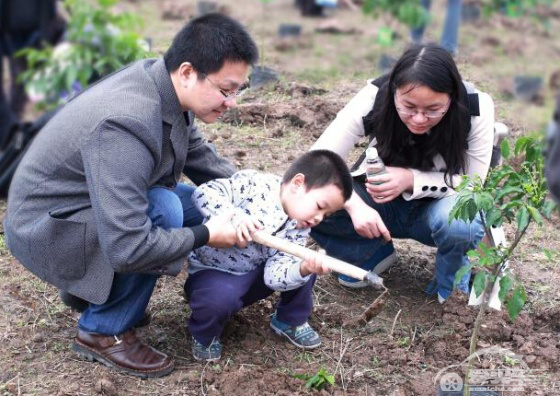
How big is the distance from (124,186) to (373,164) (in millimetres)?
1040

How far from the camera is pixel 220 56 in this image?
258 centimetres

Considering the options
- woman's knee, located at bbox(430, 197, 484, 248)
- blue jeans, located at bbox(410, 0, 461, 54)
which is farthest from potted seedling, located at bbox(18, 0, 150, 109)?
blue jeans, located at bbox(410, 0, 461, 54)

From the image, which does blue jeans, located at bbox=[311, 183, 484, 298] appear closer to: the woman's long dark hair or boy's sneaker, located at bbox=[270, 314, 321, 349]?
the woman's long dark hair

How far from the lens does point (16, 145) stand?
381 centimetres

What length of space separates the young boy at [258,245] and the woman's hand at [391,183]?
41 cm

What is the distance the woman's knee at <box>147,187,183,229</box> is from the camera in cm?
270

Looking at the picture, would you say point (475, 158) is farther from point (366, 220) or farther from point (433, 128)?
point (366, 220)

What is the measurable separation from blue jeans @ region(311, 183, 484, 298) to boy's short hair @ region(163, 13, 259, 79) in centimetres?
→ 94

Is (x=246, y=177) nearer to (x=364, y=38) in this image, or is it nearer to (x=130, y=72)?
(x=130, y=72)

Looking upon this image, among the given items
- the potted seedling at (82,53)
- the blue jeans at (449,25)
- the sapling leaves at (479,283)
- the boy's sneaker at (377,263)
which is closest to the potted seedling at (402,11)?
the blue jeans at (449,25)

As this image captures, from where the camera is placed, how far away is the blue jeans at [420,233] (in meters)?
3.12

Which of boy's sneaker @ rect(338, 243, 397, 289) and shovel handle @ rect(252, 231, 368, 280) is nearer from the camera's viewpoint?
shovel handle @ rect(252, 231, 368, 280)

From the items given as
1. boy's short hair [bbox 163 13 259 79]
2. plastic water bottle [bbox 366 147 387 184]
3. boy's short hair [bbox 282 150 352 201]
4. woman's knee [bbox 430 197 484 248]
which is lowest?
woman's knee [bbox 430 197 484 248]

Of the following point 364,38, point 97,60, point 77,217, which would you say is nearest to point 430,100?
point 77,217
